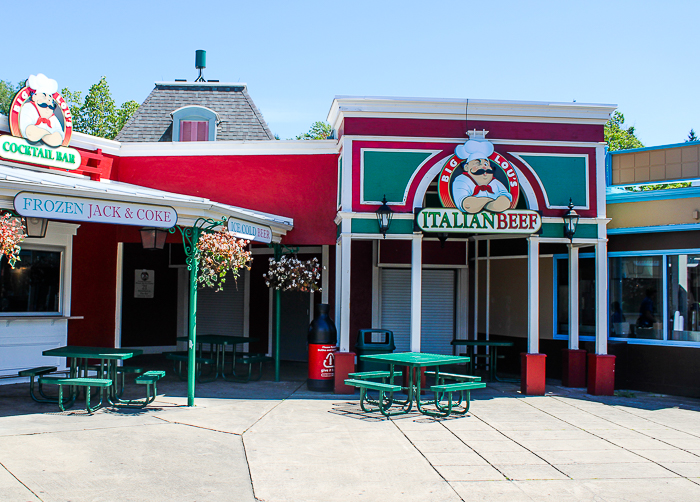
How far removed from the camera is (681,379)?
1092 cm

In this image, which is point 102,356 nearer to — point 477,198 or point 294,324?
point 477,198

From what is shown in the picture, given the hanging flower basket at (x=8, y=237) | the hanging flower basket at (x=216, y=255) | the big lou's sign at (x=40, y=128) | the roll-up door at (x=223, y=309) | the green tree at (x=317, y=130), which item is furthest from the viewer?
the green tree at (x=317, y=130)

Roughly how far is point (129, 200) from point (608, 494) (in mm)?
6427

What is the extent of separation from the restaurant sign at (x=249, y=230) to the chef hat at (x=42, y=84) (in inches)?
170

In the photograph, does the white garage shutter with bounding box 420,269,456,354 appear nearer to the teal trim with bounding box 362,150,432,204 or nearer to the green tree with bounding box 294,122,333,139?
the teal trim with bounding box 362,150,432,204

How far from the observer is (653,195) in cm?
1132

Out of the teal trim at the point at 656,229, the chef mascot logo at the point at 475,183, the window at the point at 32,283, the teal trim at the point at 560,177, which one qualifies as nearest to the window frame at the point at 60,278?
the window at the point at 32,283

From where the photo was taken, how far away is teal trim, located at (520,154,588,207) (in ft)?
36.3

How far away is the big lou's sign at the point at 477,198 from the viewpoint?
10.6 metres

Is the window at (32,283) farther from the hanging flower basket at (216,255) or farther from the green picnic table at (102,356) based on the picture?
the hanging flower basket at (216,255)

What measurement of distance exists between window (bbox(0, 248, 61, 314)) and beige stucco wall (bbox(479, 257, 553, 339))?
857 centimetres

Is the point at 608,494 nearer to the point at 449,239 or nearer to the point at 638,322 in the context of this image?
the point at 638,322

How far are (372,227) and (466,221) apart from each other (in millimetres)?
1553

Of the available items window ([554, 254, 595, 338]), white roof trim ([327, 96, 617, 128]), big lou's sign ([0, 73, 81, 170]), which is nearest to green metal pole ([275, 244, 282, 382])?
white roof trim ([327, 96, 617, 128])
